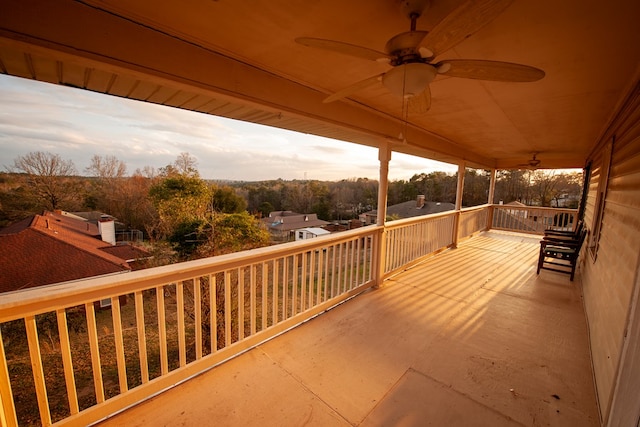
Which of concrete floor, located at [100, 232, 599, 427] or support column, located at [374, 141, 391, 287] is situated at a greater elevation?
support column, located at [374, 141, 391, 287]

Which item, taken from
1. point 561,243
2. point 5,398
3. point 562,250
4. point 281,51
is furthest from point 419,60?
point 561,243

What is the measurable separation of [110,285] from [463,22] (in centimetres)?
209

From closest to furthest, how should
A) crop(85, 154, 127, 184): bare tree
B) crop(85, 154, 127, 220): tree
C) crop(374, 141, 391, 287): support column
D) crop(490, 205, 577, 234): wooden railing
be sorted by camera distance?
crop(374, 141, 391, 287): support column < crop(85, 154, 127, 220): tree < crop(85, 154, 127, 184): bare tree < crop(490, 205, 577, 234): wooden railing

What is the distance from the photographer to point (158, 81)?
5.26 ft

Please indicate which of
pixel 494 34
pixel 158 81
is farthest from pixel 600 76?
pixel 158 81

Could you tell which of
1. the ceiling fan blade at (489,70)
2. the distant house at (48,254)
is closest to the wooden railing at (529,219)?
the ceiling fan blade at (489,70)

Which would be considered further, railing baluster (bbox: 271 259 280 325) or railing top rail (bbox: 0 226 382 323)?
railing baluster (bbox: 271 259 280 325)

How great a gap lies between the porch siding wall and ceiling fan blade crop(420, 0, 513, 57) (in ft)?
4.92

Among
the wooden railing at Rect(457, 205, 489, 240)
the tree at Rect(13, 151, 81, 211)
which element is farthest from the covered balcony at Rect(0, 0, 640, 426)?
the tree at Rect(13, 151, 81, 211)

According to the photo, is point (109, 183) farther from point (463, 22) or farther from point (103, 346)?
point (463, 22)

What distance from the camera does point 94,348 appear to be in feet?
4.83

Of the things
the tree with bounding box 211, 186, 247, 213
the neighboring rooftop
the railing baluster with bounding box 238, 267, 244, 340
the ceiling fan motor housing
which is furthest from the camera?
the neighboring rooftop

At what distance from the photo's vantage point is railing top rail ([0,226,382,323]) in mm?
1187

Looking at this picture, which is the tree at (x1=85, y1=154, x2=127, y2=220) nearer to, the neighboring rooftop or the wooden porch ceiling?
the neighboring rooftop
